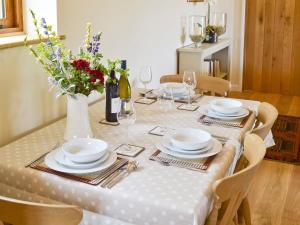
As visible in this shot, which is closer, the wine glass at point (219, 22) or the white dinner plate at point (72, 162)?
the white dinner plate at point (72, 162)

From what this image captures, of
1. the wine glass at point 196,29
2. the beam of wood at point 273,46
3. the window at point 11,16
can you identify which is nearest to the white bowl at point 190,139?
the window at point 11,16

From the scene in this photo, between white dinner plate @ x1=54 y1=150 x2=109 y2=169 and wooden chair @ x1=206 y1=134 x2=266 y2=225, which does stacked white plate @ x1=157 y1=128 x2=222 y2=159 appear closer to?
wooden chair @ x1=206 y1=134 x2=266 y2=225

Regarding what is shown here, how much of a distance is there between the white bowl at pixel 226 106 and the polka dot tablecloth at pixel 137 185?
0.71 ft

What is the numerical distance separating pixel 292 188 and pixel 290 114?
5.48 ft

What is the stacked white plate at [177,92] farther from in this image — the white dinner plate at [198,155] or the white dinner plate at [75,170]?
the white dinner plate at [75,170]

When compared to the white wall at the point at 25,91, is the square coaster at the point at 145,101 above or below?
Result: below

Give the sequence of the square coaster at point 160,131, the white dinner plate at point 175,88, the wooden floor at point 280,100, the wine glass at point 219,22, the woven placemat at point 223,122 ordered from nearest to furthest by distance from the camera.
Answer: the square coaster at point 160,131, the woven placemat at point 223,122, the white dinner plate at point 175,88, the wine glass at point 219,22, the wooden floor at point 280,100

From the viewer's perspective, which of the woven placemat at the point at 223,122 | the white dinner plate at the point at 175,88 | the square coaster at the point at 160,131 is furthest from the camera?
the white dinner plate at the point at 175,88

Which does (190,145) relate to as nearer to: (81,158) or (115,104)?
(81,158)

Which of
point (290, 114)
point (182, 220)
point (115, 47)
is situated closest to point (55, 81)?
point (182, 220)

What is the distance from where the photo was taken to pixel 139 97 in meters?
2.45

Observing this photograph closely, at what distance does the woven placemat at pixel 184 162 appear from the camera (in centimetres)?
148

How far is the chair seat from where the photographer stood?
1.31m

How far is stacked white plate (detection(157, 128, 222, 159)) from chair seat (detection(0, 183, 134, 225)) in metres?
0.37
